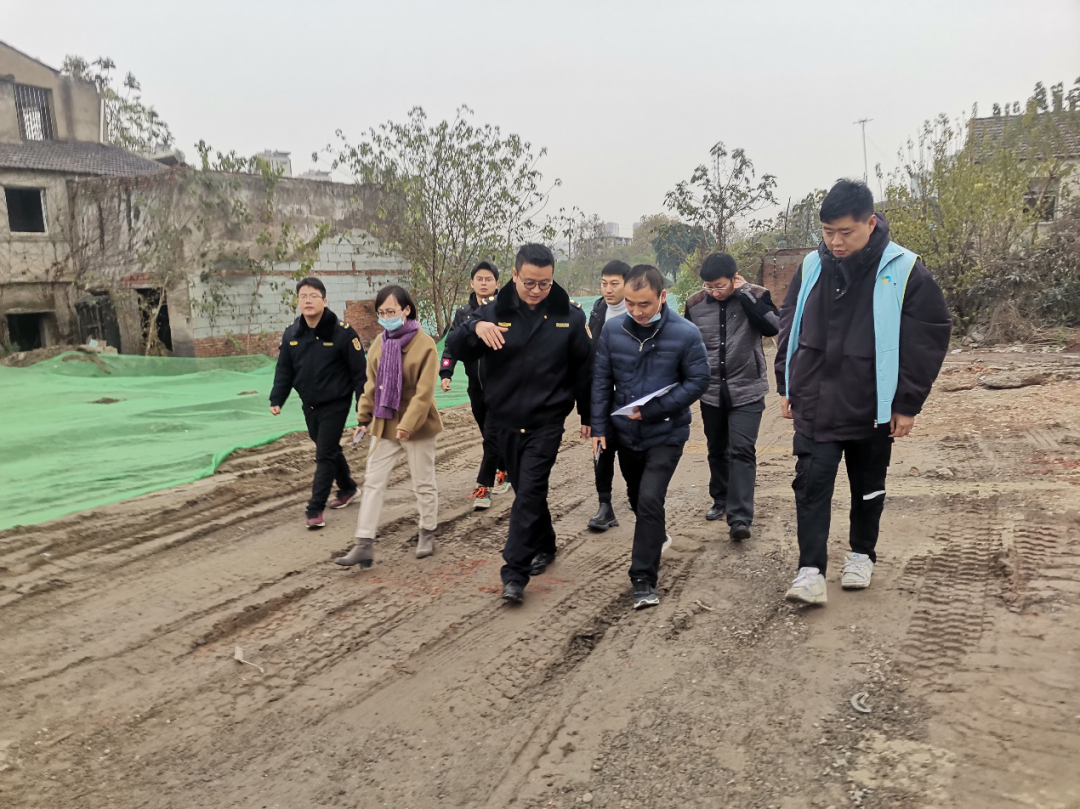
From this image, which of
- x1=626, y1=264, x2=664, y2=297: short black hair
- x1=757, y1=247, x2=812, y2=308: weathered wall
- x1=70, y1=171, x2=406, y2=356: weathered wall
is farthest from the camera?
x1=757, y1=247, x2=812, y2=308: weathered wall

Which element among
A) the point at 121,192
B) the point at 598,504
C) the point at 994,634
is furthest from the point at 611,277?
the point at 121,192

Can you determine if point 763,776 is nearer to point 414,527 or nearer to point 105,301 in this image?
point 414,527

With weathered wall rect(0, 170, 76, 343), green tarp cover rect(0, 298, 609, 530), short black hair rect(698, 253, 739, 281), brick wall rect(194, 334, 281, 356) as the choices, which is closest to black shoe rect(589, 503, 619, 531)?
short black hair rect(698, 253, 739, 281)

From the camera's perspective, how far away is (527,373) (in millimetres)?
4367

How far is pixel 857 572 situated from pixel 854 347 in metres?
1.15

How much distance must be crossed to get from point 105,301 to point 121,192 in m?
2.49

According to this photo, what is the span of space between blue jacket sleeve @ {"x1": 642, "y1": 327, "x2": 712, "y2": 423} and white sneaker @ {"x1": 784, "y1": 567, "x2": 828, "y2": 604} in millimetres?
1014

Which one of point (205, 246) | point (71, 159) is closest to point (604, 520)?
point (205, 246)

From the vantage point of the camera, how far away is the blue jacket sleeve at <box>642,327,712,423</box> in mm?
4121

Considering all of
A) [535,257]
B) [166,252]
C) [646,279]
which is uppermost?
[166,252]

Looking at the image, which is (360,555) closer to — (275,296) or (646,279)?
(646,279)

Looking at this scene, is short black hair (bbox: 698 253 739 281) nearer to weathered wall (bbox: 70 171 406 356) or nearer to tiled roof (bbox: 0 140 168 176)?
weathered wall (bbox: 70 171 406 356)

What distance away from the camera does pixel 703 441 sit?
28.3ft

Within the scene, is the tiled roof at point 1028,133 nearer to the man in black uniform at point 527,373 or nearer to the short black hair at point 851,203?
the short black hair at point 851,203
